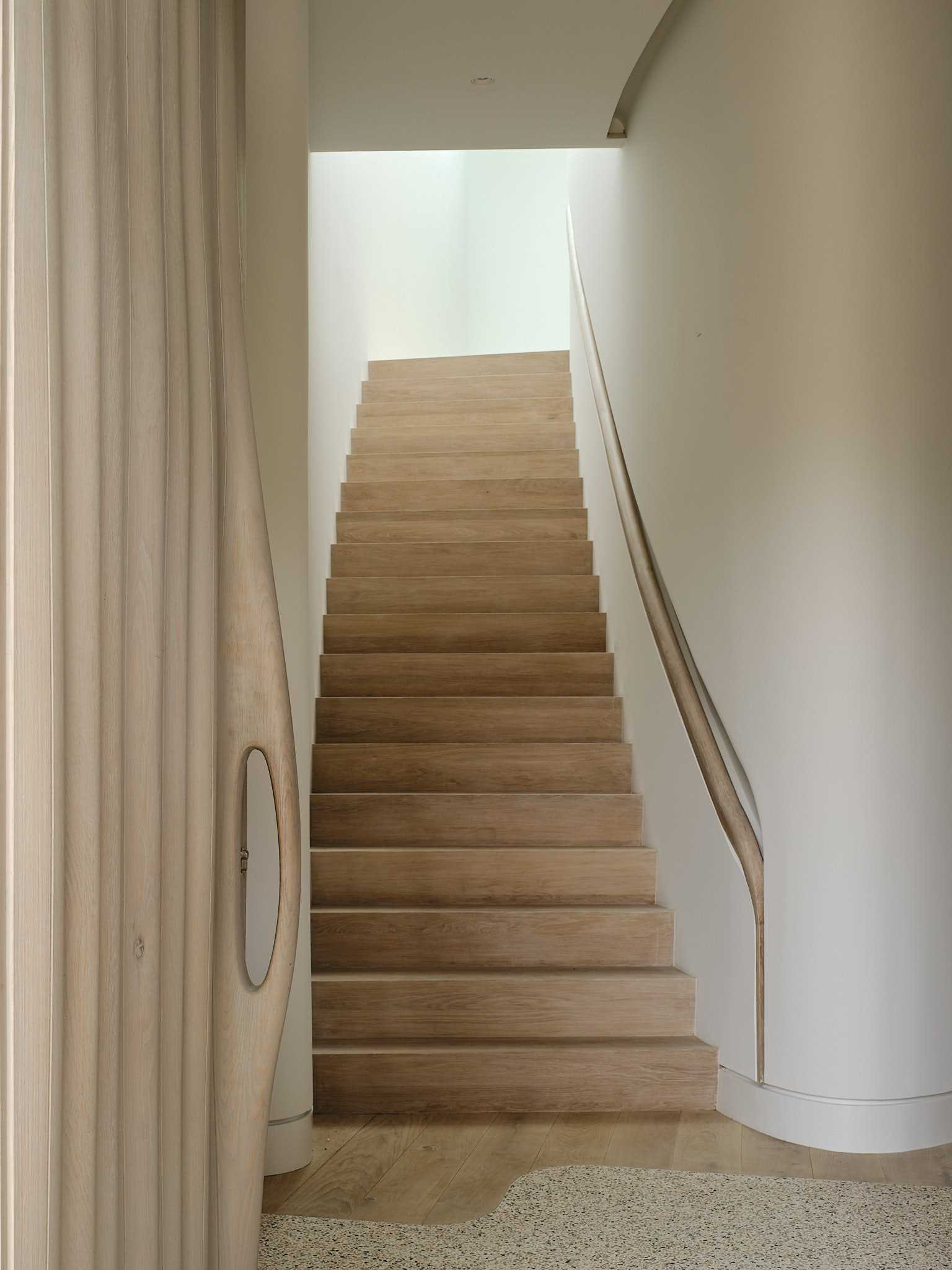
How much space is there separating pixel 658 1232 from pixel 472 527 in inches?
136

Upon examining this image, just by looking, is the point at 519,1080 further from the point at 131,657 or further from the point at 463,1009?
the point at 131,657

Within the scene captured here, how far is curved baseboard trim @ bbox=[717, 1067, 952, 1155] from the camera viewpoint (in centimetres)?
276

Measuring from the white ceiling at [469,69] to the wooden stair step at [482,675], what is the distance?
6.13 feet

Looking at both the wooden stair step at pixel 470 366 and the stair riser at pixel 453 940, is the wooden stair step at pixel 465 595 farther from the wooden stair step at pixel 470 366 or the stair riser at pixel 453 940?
the wooden stair step at pixel 470 366

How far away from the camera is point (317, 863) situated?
3541mm

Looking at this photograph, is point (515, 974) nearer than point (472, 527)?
Yes

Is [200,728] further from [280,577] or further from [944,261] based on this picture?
[944,261]

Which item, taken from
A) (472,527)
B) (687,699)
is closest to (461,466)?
(472,527)

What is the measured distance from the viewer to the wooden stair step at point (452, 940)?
3.34m

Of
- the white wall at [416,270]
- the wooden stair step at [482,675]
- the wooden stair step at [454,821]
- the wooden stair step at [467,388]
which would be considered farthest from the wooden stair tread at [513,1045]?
the wooden stair step at [467,388]

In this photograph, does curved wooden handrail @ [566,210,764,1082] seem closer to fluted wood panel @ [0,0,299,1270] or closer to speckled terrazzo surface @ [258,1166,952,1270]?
speckled terrazzo surface @ [258,1166,952,1270]

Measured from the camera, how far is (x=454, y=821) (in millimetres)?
3764

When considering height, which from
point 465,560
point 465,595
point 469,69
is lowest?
point 465,595

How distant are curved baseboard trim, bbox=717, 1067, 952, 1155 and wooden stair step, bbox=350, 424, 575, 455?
3.59m
